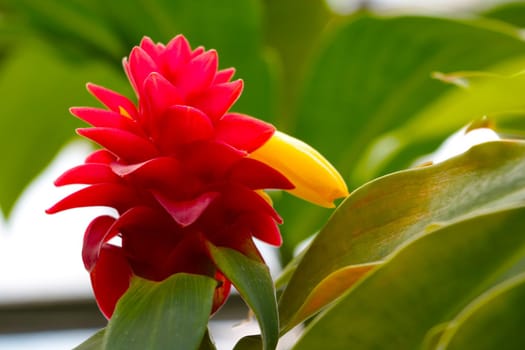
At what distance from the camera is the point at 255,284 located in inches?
13.8

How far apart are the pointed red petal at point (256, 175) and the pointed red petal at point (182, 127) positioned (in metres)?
0.02

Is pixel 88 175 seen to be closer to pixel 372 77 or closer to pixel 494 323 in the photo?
pixel 494 323

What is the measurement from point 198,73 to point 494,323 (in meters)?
0.20

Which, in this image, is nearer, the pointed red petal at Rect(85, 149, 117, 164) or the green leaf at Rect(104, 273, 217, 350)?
the green leaf at Rect(104, 273, 217, 350)

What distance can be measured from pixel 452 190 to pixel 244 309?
1.81m

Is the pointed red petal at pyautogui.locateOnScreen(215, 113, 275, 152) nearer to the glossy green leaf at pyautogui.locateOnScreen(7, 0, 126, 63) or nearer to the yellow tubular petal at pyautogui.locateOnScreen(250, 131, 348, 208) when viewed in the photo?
the yellow tubular petal at pyautogui.locateOnScreen(250, 131, 348, 208)

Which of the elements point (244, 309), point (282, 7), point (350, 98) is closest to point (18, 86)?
point (282, 7)

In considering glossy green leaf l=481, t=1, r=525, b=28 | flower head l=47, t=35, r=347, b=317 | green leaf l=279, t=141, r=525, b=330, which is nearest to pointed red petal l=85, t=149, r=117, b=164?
flower head l=47, t=35, r=347, b=317

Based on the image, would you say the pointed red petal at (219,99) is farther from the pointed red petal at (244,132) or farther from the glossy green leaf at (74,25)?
the glossy green leaf at (74,25)

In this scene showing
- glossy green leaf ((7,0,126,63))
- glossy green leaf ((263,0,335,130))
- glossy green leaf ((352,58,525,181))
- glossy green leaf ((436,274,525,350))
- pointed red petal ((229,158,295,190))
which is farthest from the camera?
glossy green leaf ((263,0,335,130))

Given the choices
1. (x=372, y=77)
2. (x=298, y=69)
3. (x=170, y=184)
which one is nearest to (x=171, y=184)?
(x=170, y=184)

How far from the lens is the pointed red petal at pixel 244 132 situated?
40 cm

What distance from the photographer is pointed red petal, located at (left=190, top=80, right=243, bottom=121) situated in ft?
1.34

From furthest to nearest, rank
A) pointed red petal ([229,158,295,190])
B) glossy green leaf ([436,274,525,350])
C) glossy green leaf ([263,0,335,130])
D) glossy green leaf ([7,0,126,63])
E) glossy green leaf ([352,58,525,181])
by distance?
glossy green leaf ([263,0,335,130]) < glossy green leaf ([7,0,126,63]) < glossy green leaf ([352,58,525,181]) < pointed red petal ([229,158,295,190]) < glossy green leaf ([436,274,525,350])
